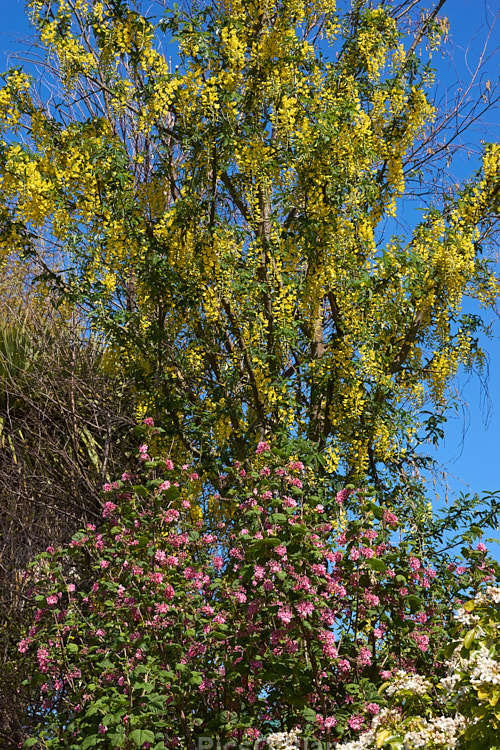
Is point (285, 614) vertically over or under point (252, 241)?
under

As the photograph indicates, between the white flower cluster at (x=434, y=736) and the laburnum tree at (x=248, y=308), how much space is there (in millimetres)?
1227

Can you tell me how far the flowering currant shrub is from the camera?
312cm

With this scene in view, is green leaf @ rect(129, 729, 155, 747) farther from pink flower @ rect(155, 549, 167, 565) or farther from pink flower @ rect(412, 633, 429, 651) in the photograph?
pink flower @ rect(412, 633, 429, 651)

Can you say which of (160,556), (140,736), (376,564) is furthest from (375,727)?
(160,556)

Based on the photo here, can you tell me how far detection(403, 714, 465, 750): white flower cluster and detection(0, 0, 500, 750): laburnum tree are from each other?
123 centimetres

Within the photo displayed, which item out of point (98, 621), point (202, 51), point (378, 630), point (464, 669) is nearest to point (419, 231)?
point (202, 51)

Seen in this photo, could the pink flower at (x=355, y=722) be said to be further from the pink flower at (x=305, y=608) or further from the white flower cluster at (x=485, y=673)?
the white flower cluster at (x=485, y=673)

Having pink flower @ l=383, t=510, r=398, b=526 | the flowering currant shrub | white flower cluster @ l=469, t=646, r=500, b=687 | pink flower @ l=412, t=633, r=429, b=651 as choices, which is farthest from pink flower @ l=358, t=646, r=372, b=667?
white flower cluster @ l=469, t=646, r=500, b=687

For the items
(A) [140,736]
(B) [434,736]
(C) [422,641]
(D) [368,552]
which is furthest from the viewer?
(C) [422,641]

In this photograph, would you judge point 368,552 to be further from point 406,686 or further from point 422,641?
point 406,686

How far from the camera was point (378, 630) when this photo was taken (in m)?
3.42

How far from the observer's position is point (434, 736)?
2.11 metres

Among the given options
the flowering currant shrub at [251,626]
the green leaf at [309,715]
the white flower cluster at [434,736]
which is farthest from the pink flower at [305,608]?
the white flower cluster at [434,736]

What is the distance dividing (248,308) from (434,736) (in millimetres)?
3093
